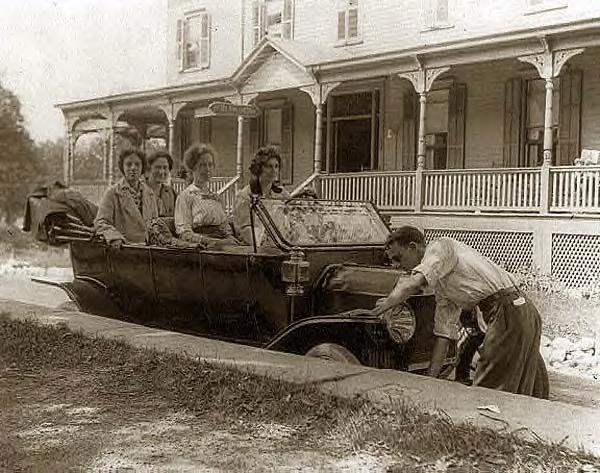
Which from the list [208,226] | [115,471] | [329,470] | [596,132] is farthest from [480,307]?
[596,132]

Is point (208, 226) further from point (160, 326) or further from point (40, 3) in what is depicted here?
point (40, 3)

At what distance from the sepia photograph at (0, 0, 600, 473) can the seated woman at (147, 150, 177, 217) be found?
55mm

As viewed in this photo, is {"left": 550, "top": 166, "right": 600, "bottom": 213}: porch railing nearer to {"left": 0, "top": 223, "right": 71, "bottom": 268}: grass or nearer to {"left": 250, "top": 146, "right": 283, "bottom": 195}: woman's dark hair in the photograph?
{"left": 250, "top": 146, "right": 283, "bottom": 195}: woman's dark hair

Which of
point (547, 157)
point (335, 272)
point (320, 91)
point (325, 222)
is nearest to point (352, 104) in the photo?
point (320, 91)

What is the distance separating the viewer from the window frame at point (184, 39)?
19.8m

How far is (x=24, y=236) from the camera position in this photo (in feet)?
64.8

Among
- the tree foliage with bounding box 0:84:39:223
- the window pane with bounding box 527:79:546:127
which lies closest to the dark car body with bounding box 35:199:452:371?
the tree foliage with bounding box 0:84:39:223

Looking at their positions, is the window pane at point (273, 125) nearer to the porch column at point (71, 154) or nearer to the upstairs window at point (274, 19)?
the upstairs window at point (274, 19)

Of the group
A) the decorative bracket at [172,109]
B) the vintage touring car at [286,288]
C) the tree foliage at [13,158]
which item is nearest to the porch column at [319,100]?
the decorative bracket at [172,109]

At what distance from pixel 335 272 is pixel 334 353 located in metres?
0.78

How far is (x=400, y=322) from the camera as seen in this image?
468 centimetres

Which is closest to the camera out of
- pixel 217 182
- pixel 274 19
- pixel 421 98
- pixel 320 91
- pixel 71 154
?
pixel 421 98

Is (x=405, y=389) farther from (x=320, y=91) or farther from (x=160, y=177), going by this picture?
(x=320, y=91)

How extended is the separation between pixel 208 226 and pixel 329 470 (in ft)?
13.0
